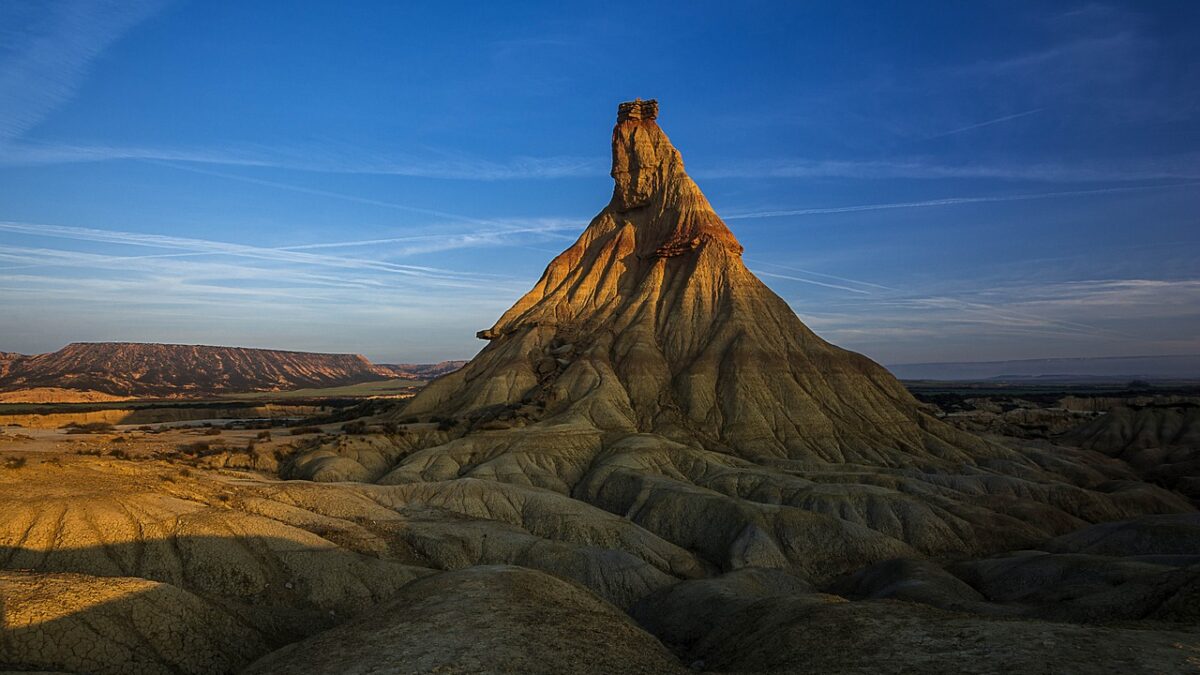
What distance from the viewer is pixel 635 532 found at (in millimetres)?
45188

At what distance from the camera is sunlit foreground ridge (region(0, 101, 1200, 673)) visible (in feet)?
64.2

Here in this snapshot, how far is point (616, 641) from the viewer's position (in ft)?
69.3

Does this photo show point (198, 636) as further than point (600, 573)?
No

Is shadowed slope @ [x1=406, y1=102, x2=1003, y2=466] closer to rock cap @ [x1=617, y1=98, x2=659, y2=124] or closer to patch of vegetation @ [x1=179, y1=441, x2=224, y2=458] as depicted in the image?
rock cap @ [x1=617, y1=98, x2=659, y2=124]

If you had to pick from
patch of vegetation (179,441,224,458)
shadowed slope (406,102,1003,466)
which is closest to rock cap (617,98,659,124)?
shadowed slope (406,102,1003,466)

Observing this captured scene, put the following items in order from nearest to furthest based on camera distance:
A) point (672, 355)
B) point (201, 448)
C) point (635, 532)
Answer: point (635, 532)
point (201, 448)
point (672, 355)

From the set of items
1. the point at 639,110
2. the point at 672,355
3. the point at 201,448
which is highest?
the point at 639,110

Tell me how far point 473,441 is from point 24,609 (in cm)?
4971

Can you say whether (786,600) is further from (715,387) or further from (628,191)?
(628,191)

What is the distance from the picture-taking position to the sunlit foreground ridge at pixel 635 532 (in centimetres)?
1958

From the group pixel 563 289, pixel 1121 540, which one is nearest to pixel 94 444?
pixel 563 289

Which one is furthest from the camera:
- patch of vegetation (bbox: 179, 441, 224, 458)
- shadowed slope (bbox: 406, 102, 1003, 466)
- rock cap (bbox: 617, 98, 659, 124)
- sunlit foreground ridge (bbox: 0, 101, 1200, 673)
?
rock cap (bbox: 617, 98, 659, 124)

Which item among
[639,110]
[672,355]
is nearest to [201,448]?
[672,355]

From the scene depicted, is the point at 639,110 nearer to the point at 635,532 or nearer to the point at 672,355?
the point at 672,355
